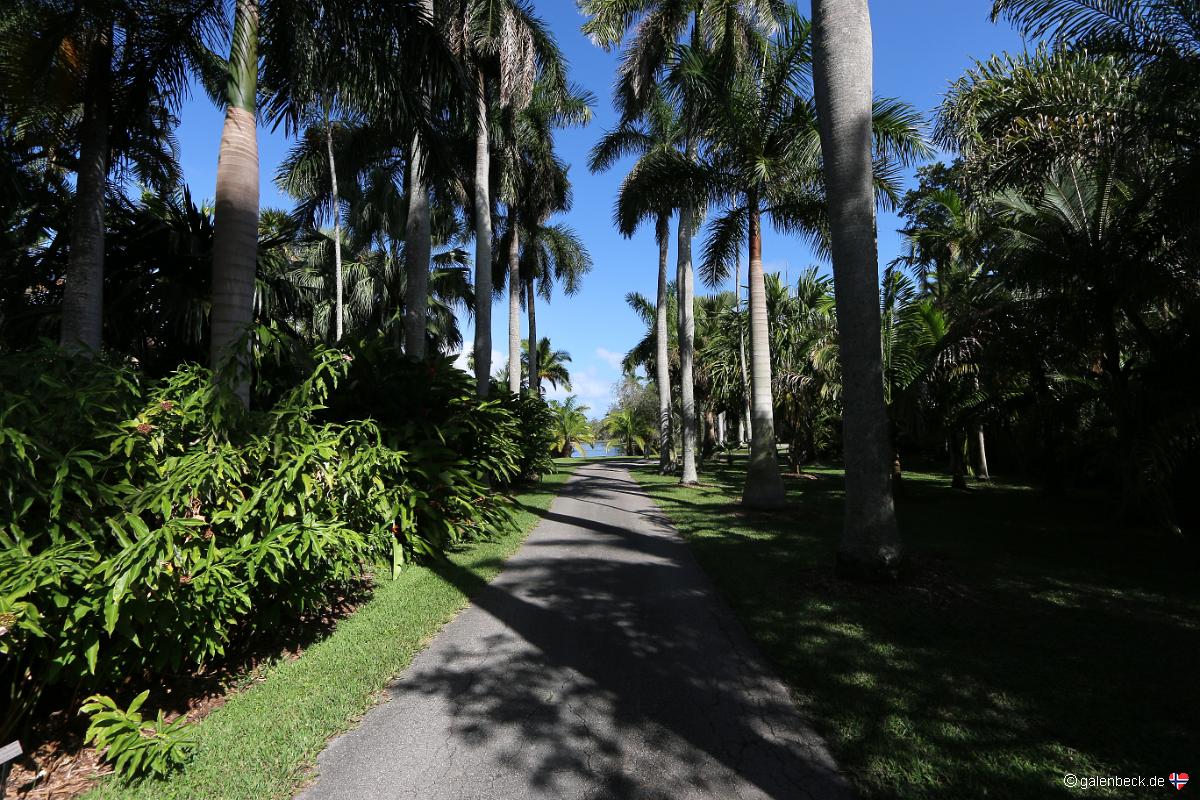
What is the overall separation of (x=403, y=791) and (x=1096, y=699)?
4.24 metres

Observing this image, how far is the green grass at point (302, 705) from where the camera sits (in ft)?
9.57

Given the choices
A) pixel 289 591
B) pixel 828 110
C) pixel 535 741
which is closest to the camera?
pixel 535 741

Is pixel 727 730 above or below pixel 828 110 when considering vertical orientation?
below

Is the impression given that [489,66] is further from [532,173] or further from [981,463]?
[981,463]

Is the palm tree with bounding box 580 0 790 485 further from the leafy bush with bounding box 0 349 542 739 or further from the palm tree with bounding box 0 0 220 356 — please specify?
the leafy bush with bounding box 0 349 542 739

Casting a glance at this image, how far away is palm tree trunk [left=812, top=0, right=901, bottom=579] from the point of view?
616 cm

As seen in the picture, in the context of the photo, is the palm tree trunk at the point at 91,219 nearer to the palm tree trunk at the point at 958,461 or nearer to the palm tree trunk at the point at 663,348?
the palm tree trunk at the point at 663,348

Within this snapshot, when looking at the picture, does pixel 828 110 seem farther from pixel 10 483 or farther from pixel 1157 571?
pixel 10 483

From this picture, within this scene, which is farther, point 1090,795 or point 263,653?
point 263,653

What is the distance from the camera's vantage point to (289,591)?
4.18m

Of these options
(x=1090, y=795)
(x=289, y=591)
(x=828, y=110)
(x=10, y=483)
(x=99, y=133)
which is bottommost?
(x=1090, y=795)

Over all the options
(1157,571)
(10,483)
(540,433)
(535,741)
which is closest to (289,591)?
(10,483)

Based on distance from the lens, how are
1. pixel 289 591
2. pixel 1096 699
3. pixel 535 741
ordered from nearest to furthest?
pixel 535 741, pixel 1096 699, pixel 289 591

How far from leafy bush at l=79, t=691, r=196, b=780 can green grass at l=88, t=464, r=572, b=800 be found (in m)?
0.09
